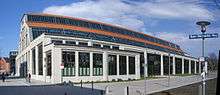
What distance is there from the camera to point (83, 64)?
6353cm

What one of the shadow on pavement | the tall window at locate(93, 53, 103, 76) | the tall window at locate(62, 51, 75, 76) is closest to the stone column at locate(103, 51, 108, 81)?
the tall window at locate(93, 53, 103, 76)

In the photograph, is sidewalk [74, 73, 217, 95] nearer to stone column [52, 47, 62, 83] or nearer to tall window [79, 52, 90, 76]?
tall window [79, 52, 90, 76]

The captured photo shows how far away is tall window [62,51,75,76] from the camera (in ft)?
200

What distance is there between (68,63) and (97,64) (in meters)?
6.49

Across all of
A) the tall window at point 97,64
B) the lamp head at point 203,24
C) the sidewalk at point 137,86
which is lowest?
the sidewalk at point 137,86

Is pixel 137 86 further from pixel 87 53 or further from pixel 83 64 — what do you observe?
pixel 87 53

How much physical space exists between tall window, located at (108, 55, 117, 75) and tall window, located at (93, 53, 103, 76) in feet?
7.61

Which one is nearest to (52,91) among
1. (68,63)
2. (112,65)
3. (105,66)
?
(68,63)

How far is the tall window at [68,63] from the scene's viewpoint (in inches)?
2404

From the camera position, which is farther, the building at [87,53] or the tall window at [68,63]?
the building at [87,53]

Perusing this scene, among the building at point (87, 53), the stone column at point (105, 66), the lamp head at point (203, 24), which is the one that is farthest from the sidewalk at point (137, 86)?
the lamp head at point (203, 24)

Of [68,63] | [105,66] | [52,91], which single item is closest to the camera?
[52,91]

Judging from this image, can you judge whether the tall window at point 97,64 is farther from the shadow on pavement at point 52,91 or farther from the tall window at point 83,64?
the shadow on pavement at point 52,91

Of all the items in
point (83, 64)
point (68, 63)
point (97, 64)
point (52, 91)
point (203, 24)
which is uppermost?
point (203, 24)
